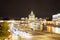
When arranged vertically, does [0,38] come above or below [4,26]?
below

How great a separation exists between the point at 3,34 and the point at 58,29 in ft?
22.2

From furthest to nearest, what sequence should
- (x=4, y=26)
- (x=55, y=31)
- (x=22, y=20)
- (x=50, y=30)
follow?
(x=22, y=20), (x=50, y=30), (x=55, y=31), (x=4, y=26)

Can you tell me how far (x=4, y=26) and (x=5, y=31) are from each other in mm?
285

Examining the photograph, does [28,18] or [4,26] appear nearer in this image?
[4,26]

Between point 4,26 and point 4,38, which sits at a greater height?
point 4,26

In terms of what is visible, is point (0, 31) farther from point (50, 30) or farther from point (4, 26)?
point (50, 30)

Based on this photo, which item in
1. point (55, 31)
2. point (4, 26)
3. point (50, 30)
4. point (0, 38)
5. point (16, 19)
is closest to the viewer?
point (0, 38)

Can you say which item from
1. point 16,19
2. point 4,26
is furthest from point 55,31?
point 16,19

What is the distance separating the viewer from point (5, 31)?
18.2 feet

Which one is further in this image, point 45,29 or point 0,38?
point 45,29

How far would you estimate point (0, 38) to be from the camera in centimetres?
Answer: 524

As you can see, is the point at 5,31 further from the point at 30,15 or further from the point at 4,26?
the point at 30,15

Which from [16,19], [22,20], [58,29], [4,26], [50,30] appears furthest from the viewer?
[22,20]

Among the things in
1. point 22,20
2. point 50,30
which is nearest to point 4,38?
point 50,30
